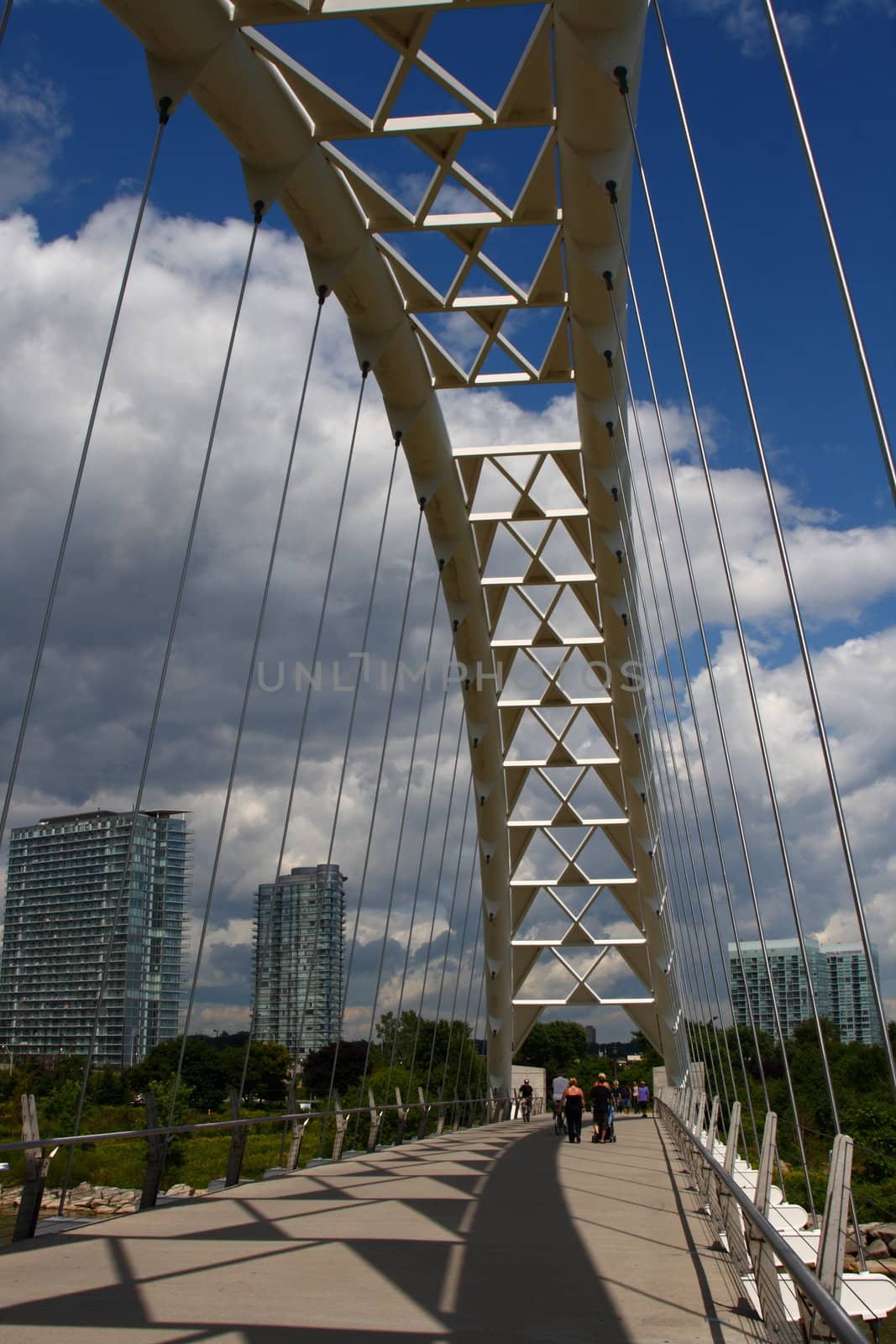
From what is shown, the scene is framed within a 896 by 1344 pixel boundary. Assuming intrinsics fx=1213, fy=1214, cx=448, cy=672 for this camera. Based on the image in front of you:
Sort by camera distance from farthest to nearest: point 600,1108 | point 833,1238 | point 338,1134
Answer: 1. point 600,1108
2. point 338,1134
3. point 833,1238

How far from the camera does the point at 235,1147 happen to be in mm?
10977

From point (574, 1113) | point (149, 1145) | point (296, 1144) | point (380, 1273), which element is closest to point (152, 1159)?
point (149, 1145)

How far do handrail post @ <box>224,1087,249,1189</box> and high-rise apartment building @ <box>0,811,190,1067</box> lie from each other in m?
24.7

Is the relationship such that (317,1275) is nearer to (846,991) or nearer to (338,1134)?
(338,1134)

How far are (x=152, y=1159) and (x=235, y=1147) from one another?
1939mm

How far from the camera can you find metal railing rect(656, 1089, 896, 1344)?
149 inches

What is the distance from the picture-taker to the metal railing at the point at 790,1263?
3773 mm

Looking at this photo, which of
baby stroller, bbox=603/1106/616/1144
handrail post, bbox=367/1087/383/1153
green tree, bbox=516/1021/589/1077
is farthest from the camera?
green tree, bbox=516/1021/589/1077

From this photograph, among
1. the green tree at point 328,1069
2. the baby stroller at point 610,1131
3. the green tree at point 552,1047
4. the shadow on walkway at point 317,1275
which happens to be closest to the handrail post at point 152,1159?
the shadow on walkway at point 317,1275

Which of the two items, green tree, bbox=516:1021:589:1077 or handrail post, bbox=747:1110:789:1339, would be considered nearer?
handrail post, bbox=747:1110:789:1339

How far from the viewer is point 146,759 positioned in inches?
439

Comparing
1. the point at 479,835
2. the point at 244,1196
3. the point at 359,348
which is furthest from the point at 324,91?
the point at 479,835

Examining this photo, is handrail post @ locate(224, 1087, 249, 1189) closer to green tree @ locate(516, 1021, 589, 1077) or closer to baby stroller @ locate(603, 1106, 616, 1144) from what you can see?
baby stroller @ locate(603, 1106, 616, 1144)

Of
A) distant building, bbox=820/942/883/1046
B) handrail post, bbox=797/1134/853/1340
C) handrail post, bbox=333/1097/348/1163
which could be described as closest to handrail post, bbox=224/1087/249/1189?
handrail post, bbox=333/1097/348/1163
